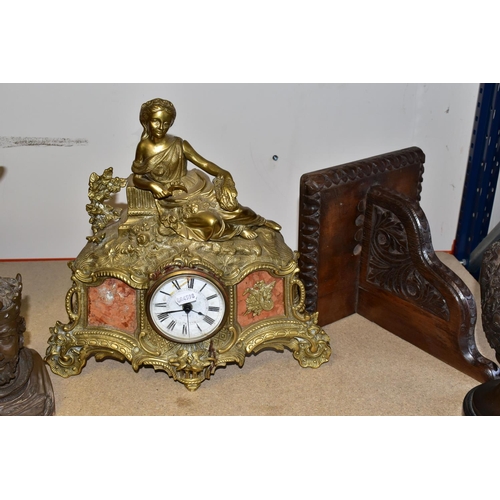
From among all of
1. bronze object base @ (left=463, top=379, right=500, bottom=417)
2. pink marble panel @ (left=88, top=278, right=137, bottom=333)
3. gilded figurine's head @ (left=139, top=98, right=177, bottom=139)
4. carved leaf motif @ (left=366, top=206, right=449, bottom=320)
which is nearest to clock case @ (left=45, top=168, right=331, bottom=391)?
pink marble panel @ (left=88, top=278, right=137, bottom=333)

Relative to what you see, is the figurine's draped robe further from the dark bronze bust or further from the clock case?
the dark bronze bust

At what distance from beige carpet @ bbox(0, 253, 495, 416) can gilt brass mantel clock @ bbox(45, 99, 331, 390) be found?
0.33 feet

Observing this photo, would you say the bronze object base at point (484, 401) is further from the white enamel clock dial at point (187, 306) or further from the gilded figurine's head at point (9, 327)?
the gilded figurine's head at point (9, 327)

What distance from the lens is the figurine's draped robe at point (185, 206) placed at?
3412 millimetres

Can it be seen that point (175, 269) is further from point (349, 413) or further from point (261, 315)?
point (349, 413)

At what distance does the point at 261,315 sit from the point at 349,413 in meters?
0.59

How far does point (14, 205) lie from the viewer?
4.52 meters

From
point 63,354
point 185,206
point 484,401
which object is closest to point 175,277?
point 185,206

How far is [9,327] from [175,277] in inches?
27.5

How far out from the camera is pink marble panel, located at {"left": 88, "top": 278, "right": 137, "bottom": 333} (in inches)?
138

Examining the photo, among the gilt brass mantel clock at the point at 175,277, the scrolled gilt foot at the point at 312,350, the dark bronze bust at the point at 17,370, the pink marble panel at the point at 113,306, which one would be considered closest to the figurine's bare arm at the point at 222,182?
the gilt brass mantel clock at the point at 175,277

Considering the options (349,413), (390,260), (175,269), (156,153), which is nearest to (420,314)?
(390,260)

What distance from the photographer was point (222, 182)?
3490mm

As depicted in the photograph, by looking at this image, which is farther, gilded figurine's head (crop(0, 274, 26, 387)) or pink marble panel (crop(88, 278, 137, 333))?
pink marble panel (crop(88, 278, 137, 333))
